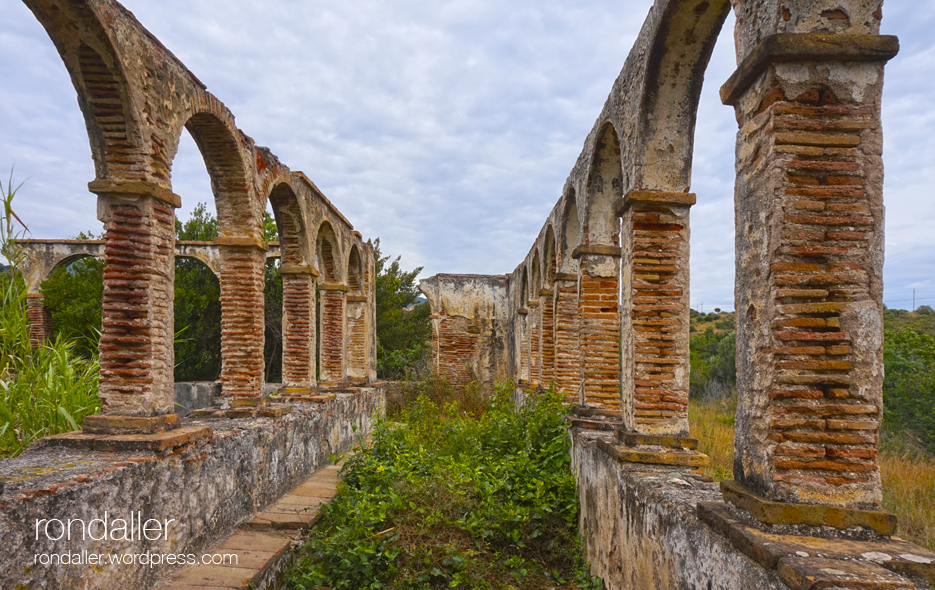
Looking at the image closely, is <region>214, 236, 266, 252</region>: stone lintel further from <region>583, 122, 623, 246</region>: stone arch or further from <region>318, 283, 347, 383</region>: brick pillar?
<region>318, 283, 347, 383</region>: brick pillar

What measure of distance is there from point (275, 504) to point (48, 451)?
2.40 metres

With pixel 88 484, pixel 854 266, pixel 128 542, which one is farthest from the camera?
pixel 128 542

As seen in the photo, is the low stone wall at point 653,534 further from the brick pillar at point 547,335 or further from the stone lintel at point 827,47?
the brick pillar at point 547,335

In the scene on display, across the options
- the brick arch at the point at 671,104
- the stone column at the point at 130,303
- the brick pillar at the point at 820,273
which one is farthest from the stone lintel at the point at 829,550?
the stone column at the point at 130,303

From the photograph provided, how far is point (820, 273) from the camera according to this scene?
91.5 inches

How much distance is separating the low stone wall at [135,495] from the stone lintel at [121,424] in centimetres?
29

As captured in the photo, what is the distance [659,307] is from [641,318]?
0.55 feet

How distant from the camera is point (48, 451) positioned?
378 cm

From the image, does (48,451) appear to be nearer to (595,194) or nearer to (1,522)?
(1,522)

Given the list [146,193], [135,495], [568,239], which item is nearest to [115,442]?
[135,495]

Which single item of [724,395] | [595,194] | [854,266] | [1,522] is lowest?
[724,395]

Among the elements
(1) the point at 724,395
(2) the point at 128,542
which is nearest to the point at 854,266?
(2) the point at 128,542

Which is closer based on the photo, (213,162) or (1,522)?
(1,522)

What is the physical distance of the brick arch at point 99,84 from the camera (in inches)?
154
